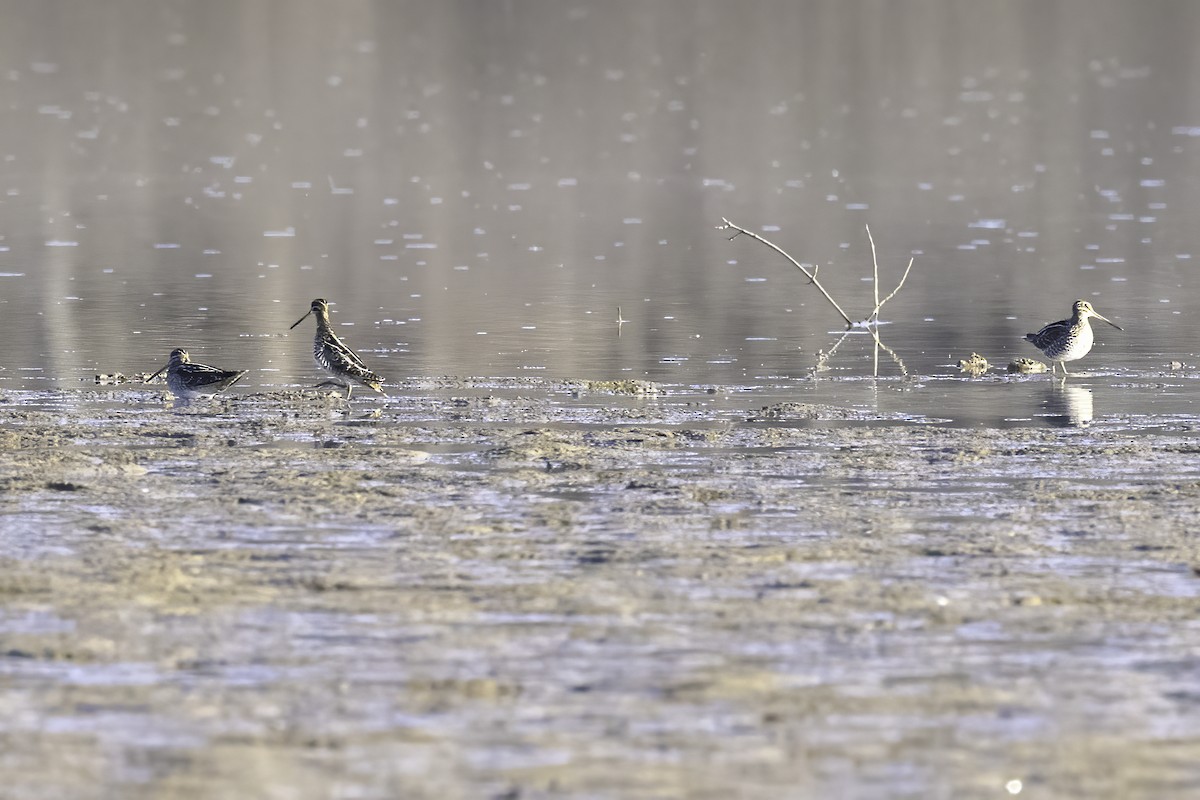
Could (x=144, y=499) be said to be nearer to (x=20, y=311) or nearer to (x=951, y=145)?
(x=20, y=311)

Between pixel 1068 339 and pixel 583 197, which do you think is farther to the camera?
pixel 583 197

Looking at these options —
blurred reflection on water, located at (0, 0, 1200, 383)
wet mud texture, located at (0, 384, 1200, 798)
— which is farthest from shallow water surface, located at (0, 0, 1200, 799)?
blurred reflection on water, located at (0, 0, 1200, 383)

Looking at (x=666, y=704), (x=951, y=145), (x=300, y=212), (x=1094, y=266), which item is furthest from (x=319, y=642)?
(x=951, y=145)

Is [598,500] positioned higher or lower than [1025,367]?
lower

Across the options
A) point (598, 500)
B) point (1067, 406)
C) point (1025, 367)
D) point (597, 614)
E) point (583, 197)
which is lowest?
point (597, 614)

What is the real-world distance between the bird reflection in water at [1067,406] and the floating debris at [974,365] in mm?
659

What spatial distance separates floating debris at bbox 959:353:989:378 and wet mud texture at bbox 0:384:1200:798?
11.9 feet

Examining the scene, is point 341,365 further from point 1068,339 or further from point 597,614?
point 597,614

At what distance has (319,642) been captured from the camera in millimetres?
8055

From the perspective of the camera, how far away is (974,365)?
55.5ft

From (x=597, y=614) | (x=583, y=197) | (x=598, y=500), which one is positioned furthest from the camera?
(x=583, y=197)

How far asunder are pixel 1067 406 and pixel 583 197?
2039 centimetres

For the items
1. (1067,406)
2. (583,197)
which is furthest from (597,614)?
(583,197)

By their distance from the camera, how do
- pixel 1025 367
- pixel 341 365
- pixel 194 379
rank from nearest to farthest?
pixel 194 379 → pixel 341 365 → pixel 1025 367
